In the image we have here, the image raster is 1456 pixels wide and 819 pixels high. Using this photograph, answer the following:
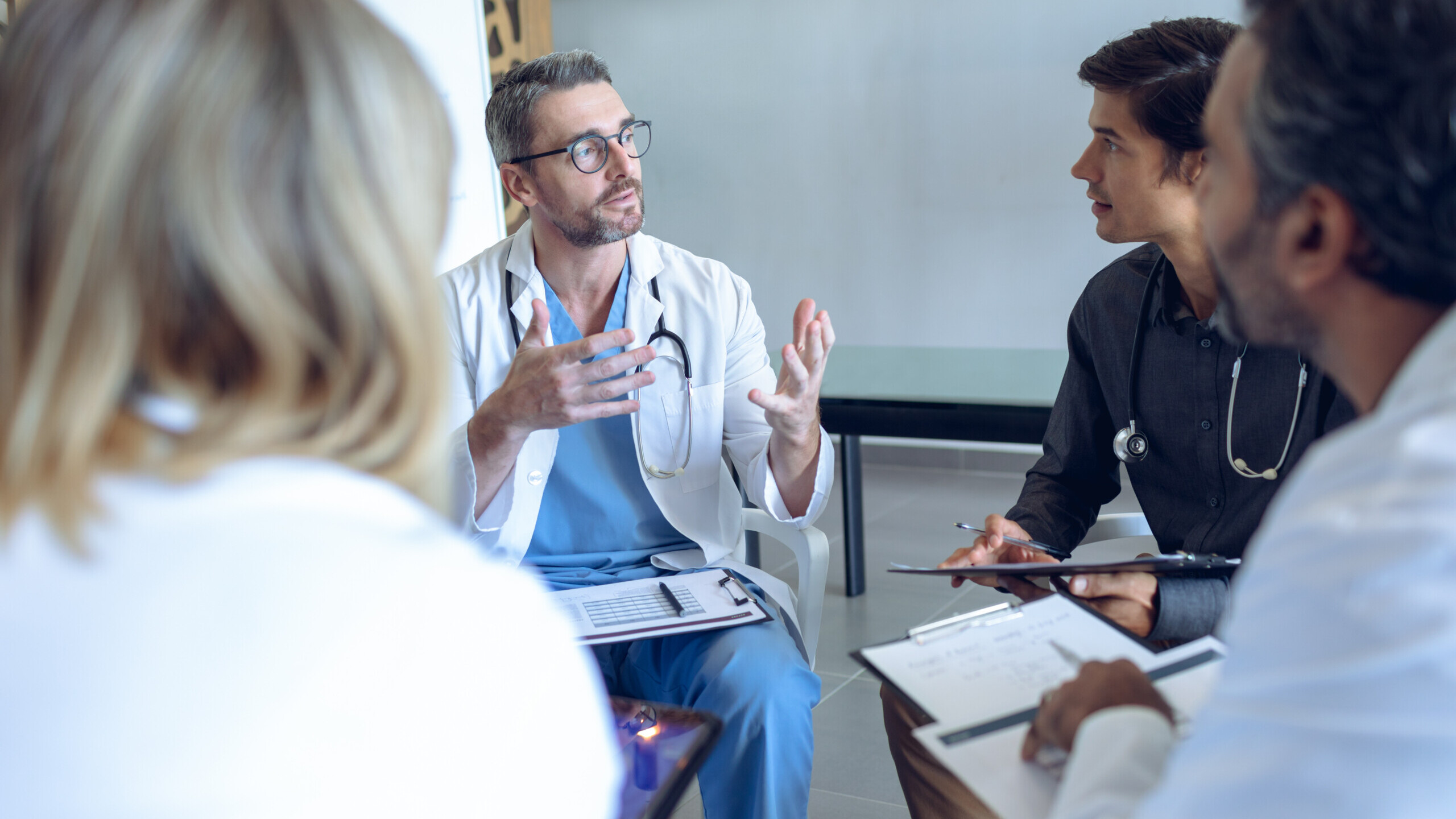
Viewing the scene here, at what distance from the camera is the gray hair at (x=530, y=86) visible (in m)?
1.98

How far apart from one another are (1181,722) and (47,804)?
30.8 inches

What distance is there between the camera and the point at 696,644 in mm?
1615

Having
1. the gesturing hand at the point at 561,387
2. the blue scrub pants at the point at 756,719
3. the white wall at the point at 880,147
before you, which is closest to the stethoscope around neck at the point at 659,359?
the gesturing hand at the point at 561,387

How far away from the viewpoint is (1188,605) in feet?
4.34

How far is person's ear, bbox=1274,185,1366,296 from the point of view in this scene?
71cm

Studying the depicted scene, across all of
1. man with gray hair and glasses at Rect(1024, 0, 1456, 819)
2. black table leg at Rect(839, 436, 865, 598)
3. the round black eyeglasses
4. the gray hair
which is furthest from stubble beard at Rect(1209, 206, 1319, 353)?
black table leg at Rect(839, 436, 865, 598)

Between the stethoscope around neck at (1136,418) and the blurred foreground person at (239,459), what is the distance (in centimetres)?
114

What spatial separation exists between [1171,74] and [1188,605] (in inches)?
30.7

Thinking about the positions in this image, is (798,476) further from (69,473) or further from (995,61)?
(995,61)

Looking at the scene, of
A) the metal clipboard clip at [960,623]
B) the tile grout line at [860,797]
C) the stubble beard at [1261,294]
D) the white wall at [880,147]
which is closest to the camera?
the stubble beard at [1261,294]

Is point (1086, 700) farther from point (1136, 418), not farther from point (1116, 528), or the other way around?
point (1116, 528)

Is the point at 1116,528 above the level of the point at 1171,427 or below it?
below

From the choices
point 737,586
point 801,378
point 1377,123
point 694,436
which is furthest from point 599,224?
point 1377,123

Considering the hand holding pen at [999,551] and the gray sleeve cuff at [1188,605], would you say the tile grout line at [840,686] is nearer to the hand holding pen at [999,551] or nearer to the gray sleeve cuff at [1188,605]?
the hand holding pen at [999,551]
